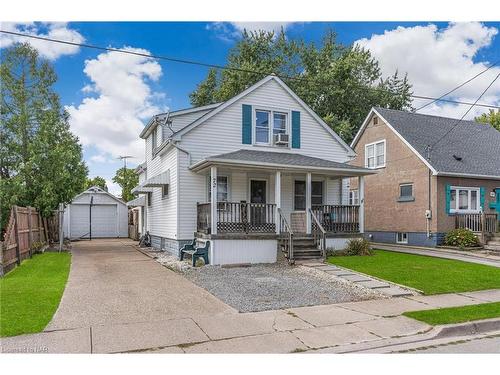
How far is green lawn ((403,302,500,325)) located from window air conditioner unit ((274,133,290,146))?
9.88 meters

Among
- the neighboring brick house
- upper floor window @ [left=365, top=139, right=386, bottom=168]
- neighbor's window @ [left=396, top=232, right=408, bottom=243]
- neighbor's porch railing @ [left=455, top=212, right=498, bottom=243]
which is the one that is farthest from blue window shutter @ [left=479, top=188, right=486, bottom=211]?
upper floor window @ [left=365, top=139, right=386, bottom=168]

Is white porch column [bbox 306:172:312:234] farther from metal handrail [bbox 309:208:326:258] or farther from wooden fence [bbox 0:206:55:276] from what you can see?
wooden fence [bbox 0:206:55:276]

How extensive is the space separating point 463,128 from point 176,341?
2303 centimetres

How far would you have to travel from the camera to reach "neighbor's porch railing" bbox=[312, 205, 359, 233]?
15555mm

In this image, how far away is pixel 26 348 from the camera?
5.31 meters

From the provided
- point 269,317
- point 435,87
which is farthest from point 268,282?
point 435,87

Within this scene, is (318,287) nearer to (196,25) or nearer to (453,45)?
(196,25)

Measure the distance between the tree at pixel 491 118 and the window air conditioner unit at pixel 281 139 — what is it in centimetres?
3024

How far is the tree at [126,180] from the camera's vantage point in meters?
46.9

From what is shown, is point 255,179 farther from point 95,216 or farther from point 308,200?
point 95,216

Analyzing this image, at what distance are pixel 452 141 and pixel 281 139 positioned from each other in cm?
1085

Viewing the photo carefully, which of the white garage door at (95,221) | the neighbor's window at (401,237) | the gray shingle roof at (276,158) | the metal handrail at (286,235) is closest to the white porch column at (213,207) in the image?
the gray shingle roof at (276,158)

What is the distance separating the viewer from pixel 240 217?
46.9 feet

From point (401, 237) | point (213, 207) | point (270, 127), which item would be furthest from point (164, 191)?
point (401, 237)
